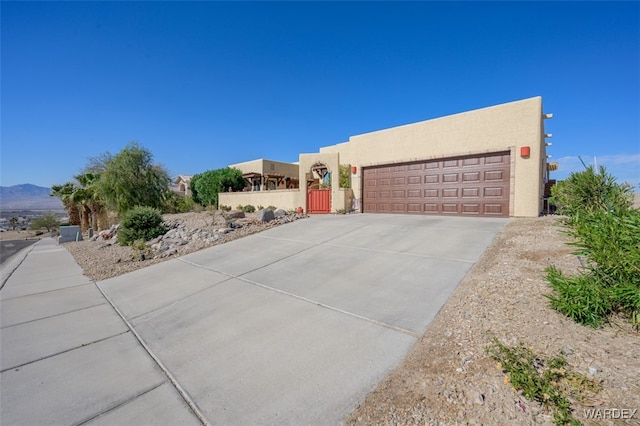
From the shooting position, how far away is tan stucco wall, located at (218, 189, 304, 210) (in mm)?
14906

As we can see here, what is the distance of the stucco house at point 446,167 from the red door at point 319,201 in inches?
2.2

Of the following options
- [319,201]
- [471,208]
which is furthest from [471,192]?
[319,201]

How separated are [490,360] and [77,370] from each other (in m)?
4.35

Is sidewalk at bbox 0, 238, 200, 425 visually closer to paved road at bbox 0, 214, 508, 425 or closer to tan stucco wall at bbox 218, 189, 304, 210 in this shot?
paved road at bbox 0, 214, 508, 425

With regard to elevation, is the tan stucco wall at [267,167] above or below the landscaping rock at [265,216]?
above

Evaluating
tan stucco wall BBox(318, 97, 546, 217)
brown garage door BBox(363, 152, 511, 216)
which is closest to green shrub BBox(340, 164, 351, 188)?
brown garage door BBox(363, 152, 511, 216)

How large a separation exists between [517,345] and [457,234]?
5184 mm

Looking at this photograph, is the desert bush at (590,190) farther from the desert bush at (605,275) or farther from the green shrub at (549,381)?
the green shrub at (549,381)

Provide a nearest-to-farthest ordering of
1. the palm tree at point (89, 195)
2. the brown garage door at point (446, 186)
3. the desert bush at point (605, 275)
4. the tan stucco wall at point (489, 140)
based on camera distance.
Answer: the desert bush at point (605, 275) < the tan stucco wall at point (489, 140) < the brown garage door at point (446, 186) < the palm tree at point (89, 195)

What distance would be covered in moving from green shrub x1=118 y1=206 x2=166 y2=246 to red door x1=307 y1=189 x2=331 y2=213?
23.5 ft

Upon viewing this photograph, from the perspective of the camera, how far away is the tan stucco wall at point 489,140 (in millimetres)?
9492

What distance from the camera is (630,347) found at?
2424 millimetres

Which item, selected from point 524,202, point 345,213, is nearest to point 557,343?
point 524,202

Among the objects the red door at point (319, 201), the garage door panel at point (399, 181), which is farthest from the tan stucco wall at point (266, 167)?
the garage door panel at point (399, 181)
